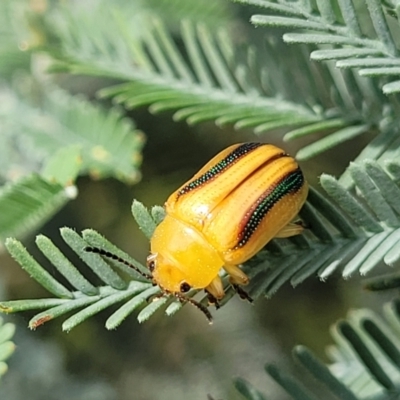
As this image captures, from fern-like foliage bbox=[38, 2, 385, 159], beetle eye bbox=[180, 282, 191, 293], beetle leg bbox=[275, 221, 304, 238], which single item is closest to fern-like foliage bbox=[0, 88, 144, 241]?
fern-like foliage bbox=[38, 2, 385, 159]

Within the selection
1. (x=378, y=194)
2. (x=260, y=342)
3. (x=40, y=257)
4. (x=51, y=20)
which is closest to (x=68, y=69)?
A: (x=51, y=20)

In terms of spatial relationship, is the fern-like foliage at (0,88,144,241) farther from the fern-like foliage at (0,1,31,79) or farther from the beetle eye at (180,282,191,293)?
the beetle eye at (180,282,191,293)

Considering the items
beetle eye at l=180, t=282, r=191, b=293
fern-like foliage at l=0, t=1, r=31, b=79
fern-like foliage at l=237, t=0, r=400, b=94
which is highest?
fern-like foliage at l=0, t=1, r=31, b=79

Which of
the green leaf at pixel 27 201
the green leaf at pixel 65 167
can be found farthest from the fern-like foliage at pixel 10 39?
the green leaf at pixel 27 201

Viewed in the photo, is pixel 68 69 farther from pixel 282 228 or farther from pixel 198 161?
pixel 198 161

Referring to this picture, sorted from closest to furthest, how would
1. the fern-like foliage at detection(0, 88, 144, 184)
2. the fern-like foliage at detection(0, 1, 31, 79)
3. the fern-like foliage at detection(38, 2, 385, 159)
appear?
the fern-like foliage at detection(38, 2, 385, 159)
the fern-like foliage at detection(0, 88, 144, 184)
the fern-like foliage at detection(0, 1, 31, 79)

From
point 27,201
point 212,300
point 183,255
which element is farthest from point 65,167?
point 212,300

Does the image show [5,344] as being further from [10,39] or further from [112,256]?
[10,39]
